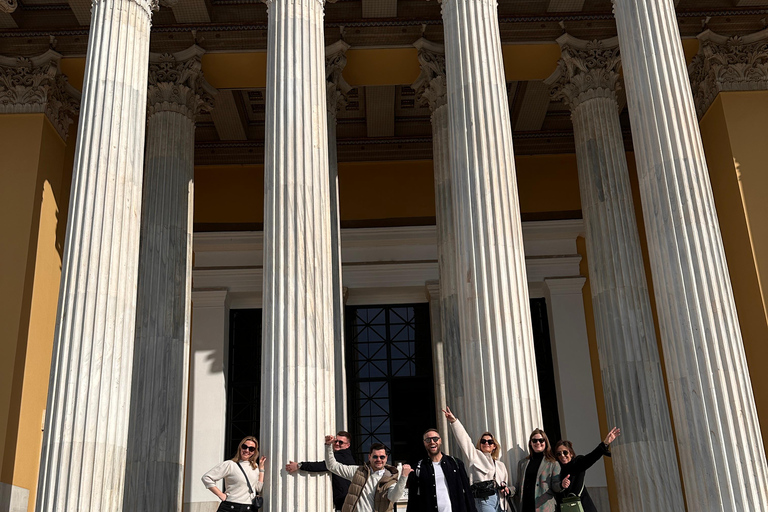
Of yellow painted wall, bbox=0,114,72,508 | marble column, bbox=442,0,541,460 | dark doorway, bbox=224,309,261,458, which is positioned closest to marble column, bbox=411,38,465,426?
marble column, bbox=442,0,541,460

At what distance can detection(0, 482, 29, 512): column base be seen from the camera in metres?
17.3

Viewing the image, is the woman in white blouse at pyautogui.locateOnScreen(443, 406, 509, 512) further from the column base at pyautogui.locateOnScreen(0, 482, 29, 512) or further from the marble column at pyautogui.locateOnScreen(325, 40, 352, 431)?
the column base at pyautogui.locateOnScreen(0, 482, 29, 512)

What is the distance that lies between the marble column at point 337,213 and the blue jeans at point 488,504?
6511 millimetres

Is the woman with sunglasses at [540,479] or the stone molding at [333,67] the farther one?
the stone molding at [333,67]

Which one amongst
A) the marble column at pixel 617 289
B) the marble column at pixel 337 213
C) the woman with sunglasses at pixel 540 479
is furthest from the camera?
the marble column at pixel 337 213

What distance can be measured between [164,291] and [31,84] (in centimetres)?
640

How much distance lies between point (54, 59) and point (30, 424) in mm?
8526

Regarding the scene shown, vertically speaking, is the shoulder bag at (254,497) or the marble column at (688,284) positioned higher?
the marble column at (688,284)

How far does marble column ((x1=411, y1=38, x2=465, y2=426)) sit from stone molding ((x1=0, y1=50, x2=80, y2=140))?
8.71 meters

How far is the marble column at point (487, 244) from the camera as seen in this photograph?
44.2 ft

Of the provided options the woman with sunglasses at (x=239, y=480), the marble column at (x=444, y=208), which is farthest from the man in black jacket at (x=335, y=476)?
the marble column at (x=444, y=208)

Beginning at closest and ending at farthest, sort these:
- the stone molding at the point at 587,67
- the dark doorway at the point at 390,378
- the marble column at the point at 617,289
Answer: the marble column at the point at 617,289
the stone molding at the point at 587,67
the dark doorway at the point at 390,378

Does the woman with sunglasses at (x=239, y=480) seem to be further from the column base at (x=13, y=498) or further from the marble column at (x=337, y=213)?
the column base at (x=13, y=498)

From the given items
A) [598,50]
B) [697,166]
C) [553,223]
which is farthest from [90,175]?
[553,223]
